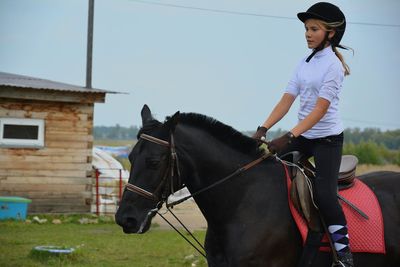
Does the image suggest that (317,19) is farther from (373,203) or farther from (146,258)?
(146,258)

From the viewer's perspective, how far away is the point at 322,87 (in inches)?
207

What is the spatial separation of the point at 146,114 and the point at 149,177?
1.92 feet

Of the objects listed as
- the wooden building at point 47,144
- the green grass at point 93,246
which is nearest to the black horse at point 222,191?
the green grass at point 93,246

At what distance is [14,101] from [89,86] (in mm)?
2692

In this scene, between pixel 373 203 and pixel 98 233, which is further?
pixel 98 233

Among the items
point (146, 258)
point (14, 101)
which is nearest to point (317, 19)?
point (146, 258)

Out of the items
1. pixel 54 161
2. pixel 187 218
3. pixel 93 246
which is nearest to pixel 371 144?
pixel 187 218

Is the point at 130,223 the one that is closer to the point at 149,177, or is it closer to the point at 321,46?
the point at 149,177

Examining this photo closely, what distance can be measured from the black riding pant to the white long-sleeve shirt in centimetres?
8

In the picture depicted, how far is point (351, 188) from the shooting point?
5664 mm

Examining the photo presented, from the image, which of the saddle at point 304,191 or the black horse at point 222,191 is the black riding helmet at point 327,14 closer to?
the saddle at point 304,191

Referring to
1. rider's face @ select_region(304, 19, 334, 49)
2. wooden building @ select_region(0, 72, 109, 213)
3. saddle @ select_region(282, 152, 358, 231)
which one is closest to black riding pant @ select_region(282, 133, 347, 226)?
saddle @ select_region(282, 152, 358, 231)

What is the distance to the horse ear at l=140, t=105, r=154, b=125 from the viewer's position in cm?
517

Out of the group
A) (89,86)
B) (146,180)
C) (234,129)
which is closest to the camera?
(146,180)
